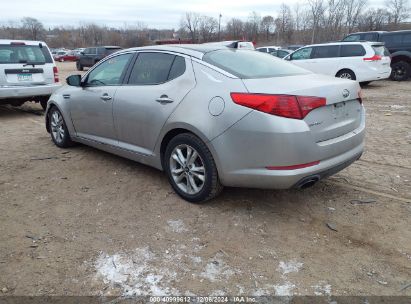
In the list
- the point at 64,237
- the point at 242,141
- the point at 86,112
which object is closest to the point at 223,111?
the point at 242,141

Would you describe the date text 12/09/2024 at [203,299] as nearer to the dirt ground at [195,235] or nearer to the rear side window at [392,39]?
the dirt ground at [195,235]

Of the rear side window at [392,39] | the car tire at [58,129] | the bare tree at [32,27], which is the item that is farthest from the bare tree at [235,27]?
the car tire at [58,129]

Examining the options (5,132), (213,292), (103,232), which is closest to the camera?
(213,292)

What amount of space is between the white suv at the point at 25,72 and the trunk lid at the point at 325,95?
21.2 feet

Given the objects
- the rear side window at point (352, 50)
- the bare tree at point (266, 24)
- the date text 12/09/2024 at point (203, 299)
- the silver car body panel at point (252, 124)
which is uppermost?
the bare tree at point (266, 24)

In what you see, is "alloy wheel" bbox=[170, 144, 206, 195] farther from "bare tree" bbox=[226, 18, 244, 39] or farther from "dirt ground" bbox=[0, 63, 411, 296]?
"bare tree" bbox=[226, 18, 244, 39]

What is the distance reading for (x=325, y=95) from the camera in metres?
3.28

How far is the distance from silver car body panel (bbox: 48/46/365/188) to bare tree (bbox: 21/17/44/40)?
109 m

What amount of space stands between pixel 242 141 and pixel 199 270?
3.68 ft

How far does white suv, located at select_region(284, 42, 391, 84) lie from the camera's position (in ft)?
41.2

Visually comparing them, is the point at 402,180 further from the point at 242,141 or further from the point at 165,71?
the point at 165,71

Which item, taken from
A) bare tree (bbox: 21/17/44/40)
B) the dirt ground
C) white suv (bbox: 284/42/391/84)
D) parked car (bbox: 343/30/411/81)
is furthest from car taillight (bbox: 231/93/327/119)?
bare tree (bbox: 21/17/44/40)

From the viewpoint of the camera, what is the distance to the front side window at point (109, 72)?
4629mm

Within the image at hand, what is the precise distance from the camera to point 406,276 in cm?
274
